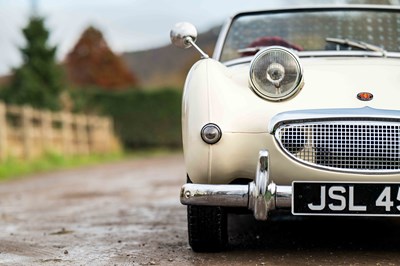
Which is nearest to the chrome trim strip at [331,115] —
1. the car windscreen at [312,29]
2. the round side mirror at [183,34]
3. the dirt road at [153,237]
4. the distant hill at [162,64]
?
the dirt road at [153,237]

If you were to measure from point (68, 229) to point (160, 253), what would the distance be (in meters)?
1.38

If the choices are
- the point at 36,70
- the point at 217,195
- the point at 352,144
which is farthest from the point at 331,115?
the point at 36,70

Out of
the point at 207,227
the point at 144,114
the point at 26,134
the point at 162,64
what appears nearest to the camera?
the point at 207,227

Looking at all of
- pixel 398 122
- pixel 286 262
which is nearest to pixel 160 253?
pixel 286 262

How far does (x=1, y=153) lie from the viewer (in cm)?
1381

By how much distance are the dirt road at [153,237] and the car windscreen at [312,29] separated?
123 cm

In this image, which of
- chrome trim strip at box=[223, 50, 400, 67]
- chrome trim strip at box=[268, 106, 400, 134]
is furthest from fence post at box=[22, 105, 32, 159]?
chrome trim strip at box=[268, 106, 400, 134]

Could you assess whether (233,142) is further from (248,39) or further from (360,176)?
(248,39)

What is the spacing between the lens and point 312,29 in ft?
17.7

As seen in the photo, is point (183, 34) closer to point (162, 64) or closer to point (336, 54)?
point (336, 54)

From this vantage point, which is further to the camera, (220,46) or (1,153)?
(1,153)

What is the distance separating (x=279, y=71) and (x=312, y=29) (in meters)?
1.62

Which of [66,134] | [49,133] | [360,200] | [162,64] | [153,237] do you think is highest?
[360,200]

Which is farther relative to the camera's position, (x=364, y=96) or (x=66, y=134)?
(x=66, y=134)
